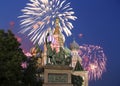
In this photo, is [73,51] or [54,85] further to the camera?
[73,51]

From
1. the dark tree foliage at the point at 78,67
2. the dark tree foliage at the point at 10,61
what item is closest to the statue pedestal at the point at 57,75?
the dark tree foliage at the point at 10,61

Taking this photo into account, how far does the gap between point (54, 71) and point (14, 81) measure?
29.6 ft

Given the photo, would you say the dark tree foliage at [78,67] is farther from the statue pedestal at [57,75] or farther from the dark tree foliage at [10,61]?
the statue pedestal at [57,75]

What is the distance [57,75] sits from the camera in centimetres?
3822

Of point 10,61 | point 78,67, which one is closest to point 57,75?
point 10,61

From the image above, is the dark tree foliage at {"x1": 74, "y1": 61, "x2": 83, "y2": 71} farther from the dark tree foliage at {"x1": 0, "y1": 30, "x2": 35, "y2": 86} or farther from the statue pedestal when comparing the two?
the statue pedestal

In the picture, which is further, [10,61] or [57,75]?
[10,61]

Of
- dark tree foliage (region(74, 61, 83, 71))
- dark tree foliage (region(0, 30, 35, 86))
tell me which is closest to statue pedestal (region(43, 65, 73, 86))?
dark tree foliage (region(0, 30, 35, 86))

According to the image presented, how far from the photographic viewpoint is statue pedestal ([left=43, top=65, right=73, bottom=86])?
124 ft

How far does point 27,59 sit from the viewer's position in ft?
173

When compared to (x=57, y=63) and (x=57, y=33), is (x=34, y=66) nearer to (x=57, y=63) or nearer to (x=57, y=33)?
(x=57, y=63)

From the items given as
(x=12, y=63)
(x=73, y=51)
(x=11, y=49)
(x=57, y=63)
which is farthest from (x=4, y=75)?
(x=73, y=51)

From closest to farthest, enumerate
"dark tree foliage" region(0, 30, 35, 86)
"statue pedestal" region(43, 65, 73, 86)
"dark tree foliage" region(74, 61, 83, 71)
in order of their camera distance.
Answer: "statue pedestal" region(43, 65, 73, 86) → "dark tree foliage" region(0, 30, 35, 86) → "dark tree foliage" region(74, 61, 83, 71)

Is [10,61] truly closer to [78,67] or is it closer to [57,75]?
[57,75]
